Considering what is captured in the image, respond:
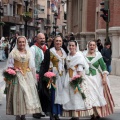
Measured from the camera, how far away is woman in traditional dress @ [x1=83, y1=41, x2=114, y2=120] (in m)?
9.33

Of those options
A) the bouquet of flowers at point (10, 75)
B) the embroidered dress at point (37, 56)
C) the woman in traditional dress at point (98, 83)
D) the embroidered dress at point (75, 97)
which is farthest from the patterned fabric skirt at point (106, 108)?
the bouquet of flowers at point (10, 75)

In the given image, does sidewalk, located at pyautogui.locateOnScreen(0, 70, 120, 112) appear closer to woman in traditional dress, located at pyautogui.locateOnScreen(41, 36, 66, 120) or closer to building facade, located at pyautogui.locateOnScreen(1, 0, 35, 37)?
woman in traditional dress, located at pyautogui.locateOnScreen(41, 36, 66, 120)

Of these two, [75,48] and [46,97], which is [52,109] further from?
[75,48]

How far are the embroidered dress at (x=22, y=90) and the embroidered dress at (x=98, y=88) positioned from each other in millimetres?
1332

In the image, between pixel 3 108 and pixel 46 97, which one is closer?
pixel 46 97

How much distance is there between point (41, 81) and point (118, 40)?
11.9 meters

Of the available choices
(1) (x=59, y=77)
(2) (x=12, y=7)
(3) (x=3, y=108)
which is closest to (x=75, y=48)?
(1) (x=59, y=77)

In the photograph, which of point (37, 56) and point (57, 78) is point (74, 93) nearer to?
point (57, 78)

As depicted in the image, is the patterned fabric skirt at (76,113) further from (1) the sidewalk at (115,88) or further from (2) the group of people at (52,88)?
(1) the sidewalk at (115,88)

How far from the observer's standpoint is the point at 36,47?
Answer: 985cm

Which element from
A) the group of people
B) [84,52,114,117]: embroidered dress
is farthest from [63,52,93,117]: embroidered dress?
[84,52,114,117]: embroidered dress

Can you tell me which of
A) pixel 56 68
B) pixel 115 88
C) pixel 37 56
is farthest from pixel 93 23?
pixel 56 68

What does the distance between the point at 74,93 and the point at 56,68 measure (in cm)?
66

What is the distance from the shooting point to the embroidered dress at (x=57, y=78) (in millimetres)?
8889
